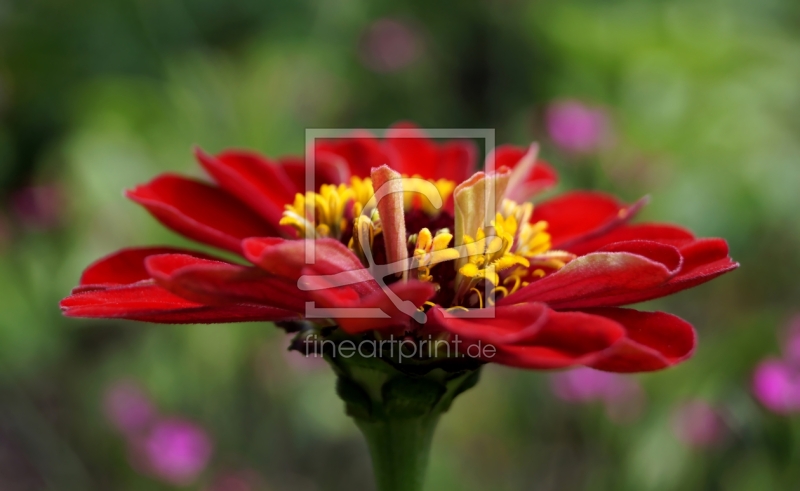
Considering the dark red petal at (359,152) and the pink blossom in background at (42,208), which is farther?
the pink blossom in background at (42,208)

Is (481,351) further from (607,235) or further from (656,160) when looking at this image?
(656,160)

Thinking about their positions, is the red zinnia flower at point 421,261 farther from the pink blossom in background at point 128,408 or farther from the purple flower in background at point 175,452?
the pink blossom in background at point 128,408

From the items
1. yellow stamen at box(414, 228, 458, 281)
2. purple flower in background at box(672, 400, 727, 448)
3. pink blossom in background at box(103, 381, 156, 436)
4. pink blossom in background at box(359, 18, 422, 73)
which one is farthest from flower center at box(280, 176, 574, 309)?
pink blossom in background at box(359, 18, 422, 73)

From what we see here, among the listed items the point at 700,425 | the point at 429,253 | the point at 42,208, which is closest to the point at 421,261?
the point at 429,253

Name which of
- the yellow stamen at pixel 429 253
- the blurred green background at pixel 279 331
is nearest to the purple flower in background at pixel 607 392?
the blurred green background at pixel 279 331

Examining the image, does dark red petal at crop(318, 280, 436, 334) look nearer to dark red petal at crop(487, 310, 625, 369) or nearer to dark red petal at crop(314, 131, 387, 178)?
dark red petal at crop(487, 310, 625, 369)
